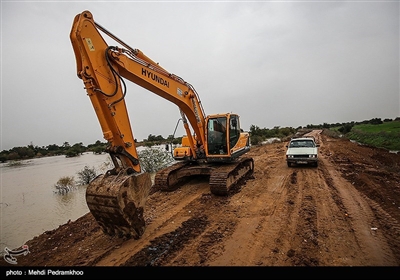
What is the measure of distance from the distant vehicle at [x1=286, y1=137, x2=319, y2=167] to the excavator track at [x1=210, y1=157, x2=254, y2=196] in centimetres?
409

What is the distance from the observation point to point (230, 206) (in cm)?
651

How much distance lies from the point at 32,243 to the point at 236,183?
6.71 m

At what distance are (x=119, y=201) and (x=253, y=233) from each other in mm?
2970

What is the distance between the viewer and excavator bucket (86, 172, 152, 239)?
13.2 ft

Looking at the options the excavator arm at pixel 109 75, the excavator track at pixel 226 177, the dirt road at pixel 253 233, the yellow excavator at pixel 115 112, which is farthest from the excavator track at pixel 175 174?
the excavator arm at pixel 109 75

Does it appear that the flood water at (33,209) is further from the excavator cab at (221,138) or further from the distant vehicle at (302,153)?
the distant vehicle at (302,153)

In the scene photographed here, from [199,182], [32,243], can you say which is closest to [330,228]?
[199,182]

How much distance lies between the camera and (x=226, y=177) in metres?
7.20

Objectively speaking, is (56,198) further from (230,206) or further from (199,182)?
(230,206)

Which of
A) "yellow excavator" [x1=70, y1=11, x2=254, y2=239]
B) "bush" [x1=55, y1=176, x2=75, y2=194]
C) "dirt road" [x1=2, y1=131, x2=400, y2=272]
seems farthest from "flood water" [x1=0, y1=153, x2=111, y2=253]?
"yellow excavator" [x1=70, y1=11, x2=254, y2=239]

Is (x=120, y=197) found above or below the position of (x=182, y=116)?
below

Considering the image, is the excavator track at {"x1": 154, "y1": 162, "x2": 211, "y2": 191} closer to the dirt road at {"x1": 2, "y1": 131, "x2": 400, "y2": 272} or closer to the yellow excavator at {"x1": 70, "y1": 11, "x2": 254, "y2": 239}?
the dirt road at {"x1": 2, "y1": 131, "x2": 400, "y2": 272}

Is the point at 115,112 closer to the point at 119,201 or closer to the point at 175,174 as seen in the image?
the point at 119,201

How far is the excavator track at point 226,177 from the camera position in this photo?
7.15m
